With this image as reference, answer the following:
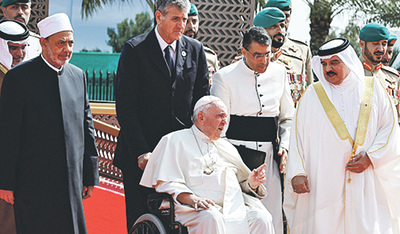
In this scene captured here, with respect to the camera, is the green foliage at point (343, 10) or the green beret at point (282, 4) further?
the green foliage at point (343, 10)

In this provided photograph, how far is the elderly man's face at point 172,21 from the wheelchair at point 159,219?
122 cm

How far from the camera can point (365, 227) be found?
4934 mm

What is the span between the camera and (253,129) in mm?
5336

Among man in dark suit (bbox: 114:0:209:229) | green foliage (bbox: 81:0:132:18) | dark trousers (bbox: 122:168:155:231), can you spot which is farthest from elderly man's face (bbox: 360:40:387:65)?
green foliage (bbox: 81:0:132:18)

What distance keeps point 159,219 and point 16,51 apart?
1993 millimetres

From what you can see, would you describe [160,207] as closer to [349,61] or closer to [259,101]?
[259,101]

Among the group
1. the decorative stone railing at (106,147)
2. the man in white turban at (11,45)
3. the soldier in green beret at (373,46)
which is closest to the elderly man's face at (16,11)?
the man in white turban at (11,45)

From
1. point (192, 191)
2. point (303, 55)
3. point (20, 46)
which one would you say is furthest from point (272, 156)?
point (20, 46)

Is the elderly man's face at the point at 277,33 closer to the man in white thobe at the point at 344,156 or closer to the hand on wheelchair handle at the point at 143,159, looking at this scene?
the man in white thobe at the point at 344,156

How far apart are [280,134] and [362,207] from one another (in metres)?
0.97

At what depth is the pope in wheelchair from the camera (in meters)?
4.42

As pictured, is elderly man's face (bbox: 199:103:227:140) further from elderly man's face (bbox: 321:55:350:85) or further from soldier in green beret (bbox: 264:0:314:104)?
soldier in green beret (bbox: 264:0:314:104)

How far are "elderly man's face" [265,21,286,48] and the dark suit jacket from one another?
1.30 meters

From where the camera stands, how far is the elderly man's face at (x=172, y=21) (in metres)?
4.63
